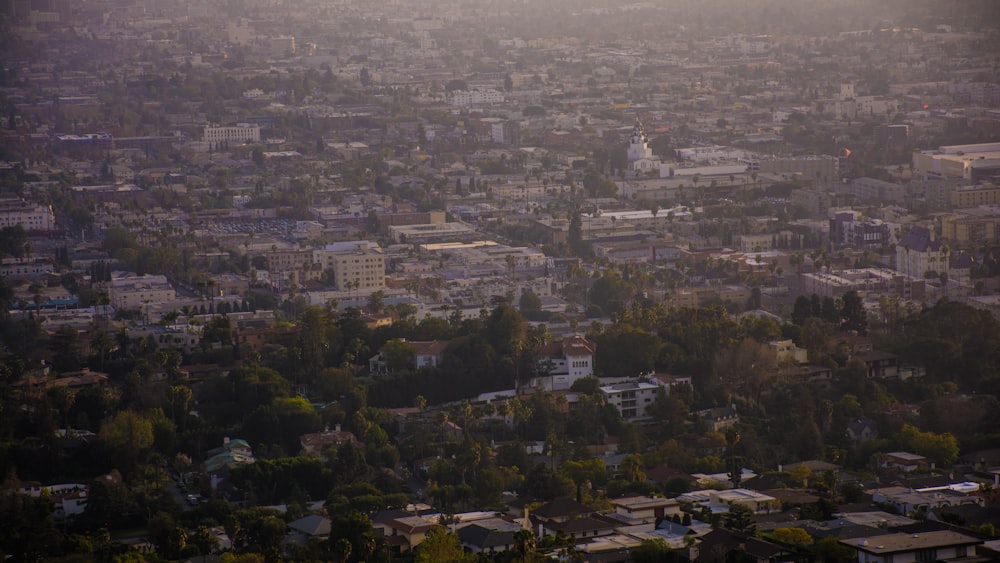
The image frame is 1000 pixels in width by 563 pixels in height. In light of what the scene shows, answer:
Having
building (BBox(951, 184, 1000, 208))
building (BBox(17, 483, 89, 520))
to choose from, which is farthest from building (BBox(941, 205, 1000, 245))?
building (BBox(17, 483, 89, 520))

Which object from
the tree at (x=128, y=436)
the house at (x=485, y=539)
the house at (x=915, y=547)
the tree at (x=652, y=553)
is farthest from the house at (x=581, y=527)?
the tree at (x=128, y=436)

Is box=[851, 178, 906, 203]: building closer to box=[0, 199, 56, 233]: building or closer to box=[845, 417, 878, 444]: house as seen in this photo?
box=[0, 199, 56, 233]: building

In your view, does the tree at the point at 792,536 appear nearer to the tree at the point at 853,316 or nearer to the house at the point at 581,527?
the house at the point at 581,527

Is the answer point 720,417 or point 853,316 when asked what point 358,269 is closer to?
point 853,316

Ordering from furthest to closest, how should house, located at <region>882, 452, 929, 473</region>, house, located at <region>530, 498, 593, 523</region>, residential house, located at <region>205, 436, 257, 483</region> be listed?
1. residential house, located at <region>205, 436, 257, 483</region>
2. house, located at <region>882, 452, 929, 473</region>
3. house, located at <region>530, 498, 593, 523</region>

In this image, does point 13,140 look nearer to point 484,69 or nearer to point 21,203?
point 21,203

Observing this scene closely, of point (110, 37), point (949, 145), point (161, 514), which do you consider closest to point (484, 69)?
point (110, 37)

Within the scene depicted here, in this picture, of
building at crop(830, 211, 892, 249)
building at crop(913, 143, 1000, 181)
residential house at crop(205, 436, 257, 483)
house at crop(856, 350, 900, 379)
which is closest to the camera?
residential house at crop(205, 436, 257, 483)
